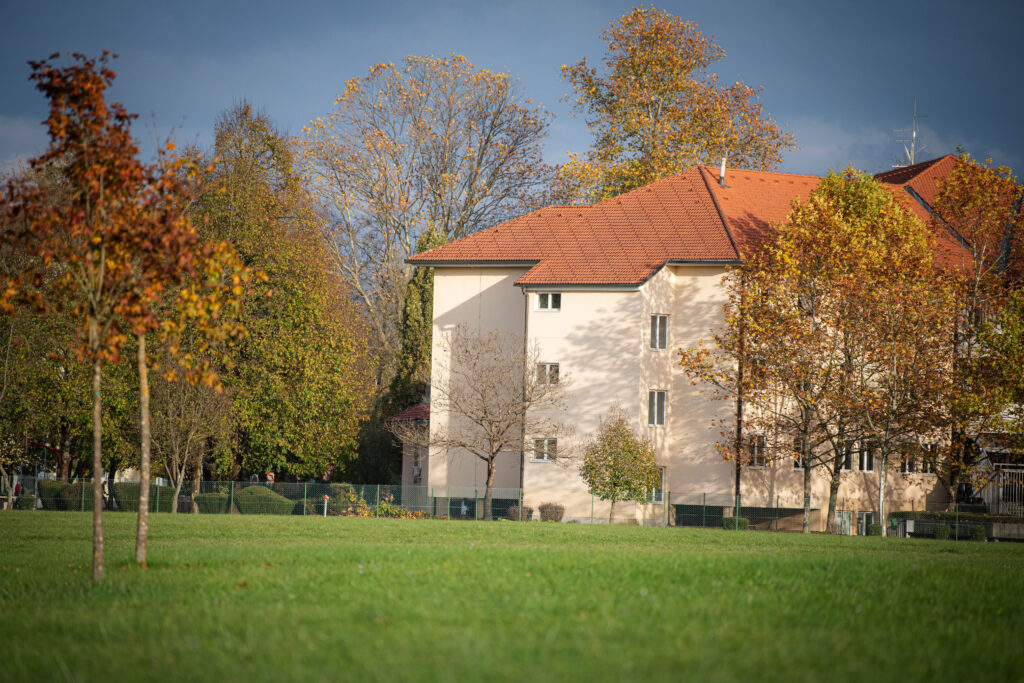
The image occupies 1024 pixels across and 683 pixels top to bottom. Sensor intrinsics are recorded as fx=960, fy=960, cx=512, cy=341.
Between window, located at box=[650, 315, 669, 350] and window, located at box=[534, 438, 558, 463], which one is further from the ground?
window, located at box=[650, 315, 669, 350]

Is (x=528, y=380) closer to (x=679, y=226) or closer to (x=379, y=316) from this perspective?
(x=679, y=226)

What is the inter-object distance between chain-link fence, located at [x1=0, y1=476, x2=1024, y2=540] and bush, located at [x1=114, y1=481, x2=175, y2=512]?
0.04m

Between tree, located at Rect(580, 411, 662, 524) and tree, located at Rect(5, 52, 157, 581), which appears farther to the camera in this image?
tree, located at Rect(580, 411, 662, 524)

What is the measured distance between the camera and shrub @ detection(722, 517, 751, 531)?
3288 cm

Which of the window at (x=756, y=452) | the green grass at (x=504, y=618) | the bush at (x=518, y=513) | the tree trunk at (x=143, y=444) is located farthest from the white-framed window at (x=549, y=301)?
the tree trunk at (x=143, y=444)

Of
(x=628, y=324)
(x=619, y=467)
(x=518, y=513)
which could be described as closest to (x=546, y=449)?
(x=518, y=513)

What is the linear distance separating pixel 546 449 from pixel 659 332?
6779 millimetres

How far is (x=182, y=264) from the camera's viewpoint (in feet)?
37.9

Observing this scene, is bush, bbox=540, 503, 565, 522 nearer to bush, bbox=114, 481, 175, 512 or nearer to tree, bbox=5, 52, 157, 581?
bush, bbox=114, 481, 175, 512

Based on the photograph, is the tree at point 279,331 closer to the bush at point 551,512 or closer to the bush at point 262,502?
the bush at point 262,502

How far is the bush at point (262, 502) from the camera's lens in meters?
35.2

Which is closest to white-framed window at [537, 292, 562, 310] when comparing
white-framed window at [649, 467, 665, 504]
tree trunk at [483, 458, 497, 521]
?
tree trunk at [483, 458, 497, 521]

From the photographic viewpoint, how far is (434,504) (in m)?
37.0

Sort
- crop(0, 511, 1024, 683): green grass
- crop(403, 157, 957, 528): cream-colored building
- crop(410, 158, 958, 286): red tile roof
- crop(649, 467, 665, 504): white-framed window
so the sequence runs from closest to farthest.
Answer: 1. crop(0, 511, 1024, 683): green grass
2. crop(649, 467, 665, 504): white-framed window
3. crop(403, 157, 957, 528): cream-colored building
4. crop(410, 158, 958, 286): red tile roof
